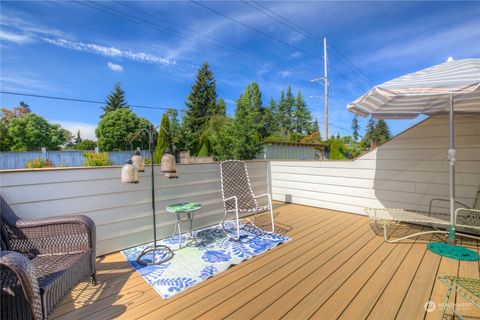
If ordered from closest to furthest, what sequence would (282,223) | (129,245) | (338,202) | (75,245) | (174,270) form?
(75,245), (174,270), (129,245), (282,223), (338,202)

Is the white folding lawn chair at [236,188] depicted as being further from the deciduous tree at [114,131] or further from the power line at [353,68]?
the deciduous tree at [114,131]

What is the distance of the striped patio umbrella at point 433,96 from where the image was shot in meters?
1.93

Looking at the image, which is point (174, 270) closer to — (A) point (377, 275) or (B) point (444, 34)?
(A) point (377, 275)

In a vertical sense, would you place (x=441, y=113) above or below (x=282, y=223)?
above

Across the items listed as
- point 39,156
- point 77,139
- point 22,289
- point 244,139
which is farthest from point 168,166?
point 77,139

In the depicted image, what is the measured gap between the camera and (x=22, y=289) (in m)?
1.21

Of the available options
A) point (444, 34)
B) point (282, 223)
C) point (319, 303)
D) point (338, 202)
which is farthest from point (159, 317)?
point (444, 34)

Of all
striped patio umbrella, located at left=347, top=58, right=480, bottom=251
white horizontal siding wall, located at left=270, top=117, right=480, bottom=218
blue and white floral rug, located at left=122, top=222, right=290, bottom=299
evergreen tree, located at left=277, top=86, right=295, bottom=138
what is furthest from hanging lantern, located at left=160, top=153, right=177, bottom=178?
evergreen tree, located at left=277, top=86, right=295, bottom=138

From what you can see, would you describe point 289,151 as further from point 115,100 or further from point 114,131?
point 115,100

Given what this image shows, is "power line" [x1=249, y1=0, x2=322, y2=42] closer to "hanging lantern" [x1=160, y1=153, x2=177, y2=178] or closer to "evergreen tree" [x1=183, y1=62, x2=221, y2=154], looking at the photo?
"hanging lantern" [x1=160, y1=153, x2=177, y2=178]

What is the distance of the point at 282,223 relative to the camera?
3.61m

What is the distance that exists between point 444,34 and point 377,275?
5350 mm

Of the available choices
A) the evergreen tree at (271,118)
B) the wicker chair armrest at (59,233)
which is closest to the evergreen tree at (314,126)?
the evergreen tree at (271,118)

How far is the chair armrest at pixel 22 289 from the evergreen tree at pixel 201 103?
22049mm
